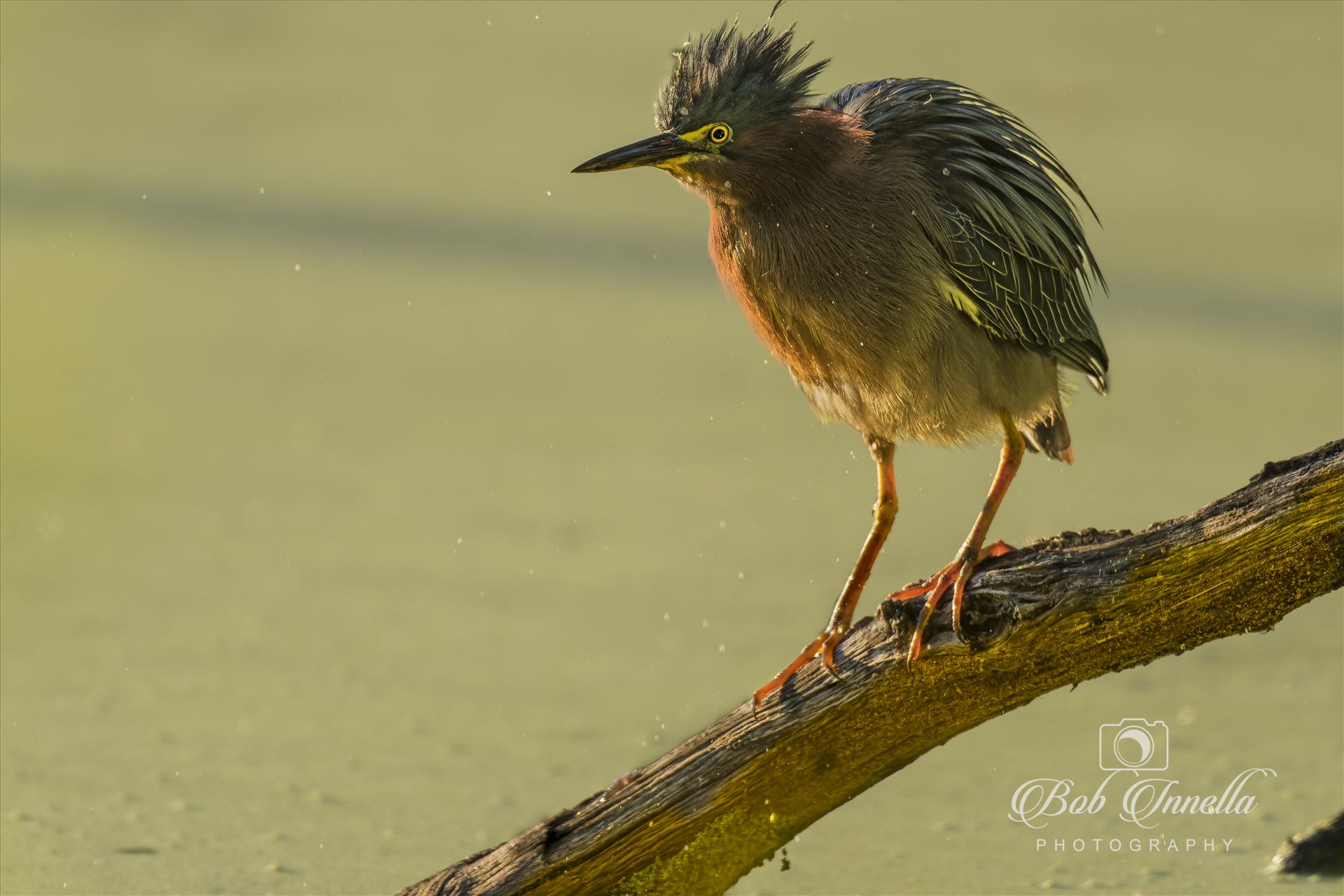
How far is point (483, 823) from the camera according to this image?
3.51 metres

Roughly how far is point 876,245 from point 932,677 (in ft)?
2.23

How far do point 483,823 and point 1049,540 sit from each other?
1.65 meters

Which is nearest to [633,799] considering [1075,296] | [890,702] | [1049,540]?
[890,702]

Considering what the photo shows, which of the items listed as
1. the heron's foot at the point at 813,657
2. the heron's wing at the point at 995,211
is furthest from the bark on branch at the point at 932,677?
the heron's wing at the point at 995,211

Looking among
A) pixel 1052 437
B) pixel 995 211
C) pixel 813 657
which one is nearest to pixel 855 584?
pixel 813 657

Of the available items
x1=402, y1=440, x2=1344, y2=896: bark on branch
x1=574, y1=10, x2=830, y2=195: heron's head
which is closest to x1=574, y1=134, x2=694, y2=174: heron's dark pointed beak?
x1=574, y1=10, x2=830, y2=195: heron's head

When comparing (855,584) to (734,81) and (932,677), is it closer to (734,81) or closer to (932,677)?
(932,677)

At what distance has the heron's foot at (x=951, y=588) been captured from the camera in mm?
2344

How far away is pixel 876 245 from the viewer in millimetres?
2453

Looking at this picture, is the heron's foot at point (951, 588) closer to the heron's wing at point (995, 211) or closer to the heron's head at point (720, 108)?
the heron's wing at point (995, 211)

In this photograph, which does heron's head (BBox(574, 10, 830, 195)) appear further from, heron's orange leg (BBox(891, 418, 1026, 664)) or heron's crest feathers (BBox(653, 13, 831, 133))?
heron's orange leg (BBox(891, 418, 1026, 664))

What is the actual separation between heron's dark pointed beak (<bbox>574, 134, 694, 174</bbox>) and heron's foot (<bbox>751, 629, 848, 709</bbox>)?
0.81 m

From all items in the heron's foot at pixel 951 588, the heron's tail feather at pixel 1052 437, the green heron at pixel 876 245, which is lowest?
the heron's foot at pixel 951 588

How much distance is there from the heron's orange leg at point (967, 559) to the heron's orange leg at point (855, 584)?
101mm
